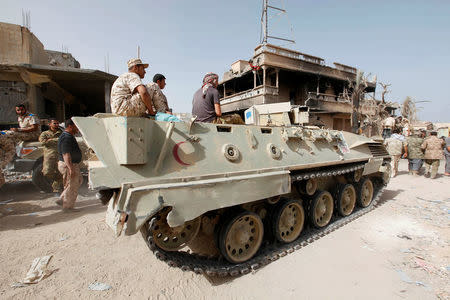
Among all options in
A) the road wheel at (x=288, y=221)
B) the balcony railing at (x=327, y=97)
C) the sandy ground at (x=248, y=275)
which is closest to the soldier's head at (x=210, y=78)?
the road wheel at (x=288, y=221)

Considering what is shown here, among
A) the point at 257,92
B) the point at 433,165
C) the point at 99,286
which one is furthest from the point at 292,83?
the point at 99,286

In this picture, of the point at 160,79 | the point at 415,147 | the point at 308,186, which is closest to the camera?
the point at 160,79

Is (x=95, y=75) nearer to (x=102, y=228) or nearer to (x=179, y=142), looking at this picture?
(x=102, y=228)

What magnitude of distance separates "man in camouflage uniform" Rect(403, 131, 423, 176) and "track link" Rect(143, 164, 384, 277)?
27.5 feet

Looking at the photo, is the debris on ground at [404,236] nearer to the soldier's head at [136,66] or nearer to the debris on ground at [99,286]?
the debris on ground at [99,286]

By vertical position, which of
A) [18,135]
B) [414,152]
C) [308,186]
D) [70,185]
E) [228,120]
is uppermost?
[228,120]

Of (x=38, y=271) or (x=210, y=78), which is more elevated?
(x=210, y=78)

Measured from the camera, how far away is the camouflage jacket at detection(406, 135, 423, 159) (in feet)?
34.6

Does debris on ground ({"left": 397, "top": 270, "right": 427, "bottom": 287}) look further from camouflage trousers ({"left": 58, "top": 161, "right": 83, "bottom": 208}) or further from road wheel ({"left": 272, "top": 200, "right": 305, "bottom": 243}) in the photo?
camouflage trousers ({"left": 58, "top": 161, "right": 83, "bottom": 208})

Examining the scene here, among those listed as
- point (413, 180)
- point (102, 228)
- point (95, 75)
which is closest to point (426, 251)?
point (102, 228)

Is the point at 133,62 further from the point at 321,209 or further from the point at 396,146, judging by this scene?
the point at 396,146

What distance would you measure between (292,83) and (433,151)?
484 inches

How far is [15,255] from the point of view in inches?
138

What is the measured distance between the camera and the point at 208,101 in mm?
3639
